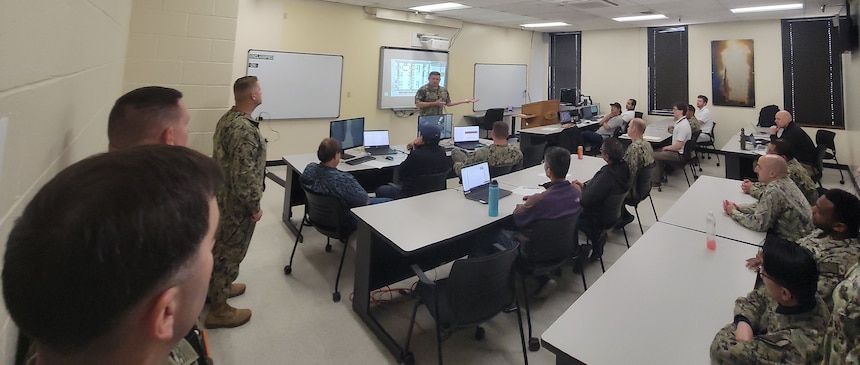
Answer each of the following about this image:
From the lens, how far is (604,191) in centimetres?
321

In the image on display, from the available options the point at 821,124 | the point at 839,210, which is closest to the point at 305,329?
the point at 839,210

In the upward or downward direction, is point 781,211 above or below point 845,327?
below

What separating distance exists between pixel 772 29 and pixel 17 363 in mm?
10768

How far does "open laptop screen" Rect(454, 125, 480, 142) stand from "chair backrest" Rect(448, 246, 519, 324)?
3.52 metres

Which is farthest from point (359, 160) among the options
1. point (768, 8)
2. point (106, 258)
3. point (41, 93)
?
point (768, 8)

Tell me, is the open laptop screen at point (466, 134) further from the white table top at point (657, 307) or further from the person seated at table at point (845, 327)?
the person seated at table at point (845, 327)

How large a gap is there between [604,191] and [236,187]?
273 cm

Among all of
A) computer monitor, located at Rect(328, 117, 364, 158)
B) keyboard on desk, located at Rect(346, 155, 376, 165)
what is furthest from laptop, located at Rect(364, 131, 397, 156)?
keyboard on desk, located at Rect(346, 155, 376, 165)

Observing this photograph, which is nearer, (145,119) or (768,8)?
(145,119)

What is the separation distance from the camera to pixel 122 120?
1.44m

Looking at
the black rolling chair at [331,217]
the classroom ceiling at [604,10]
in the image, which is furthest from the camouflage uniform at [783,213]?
the classroom ceiling at [604,10]

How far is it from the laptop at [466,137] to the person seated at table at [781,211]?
3.33m

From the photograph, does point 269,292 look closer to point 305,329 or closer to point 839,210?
point 305,329

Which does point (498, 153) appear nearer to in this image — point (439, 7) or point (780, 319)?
point (780, 319)
